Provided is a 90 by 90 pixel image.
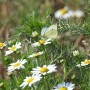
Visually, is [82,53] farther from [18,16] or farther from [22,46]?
[18,16]

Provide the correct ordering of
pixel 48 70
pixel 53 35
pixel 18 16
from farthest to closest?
pixel 18 16 < pixel 53 35 < pixel 48 70

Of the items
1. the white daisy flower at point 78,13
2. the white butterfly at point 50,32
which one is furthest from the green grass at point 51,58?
the white daisy flower at point 78,13

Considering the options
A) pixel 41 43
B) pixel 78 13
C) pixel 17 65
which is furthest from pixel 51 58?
pixel 78 13

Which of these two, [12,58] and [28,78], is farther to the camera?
[12,58]

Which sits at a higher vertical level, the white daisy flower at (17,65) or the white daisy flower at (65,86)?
the white daisy flower at (17,65)

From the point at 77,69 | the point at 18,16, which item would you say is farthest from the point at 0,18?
the point at 77,69

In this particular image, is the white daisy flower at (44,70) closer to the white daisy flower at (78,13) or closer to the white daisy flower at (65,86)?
the white daisy flower at (65,86)

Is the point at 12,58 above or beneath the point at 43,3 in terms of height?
beneath

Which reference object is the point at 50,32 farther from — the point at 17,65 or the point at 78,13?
the point at 78,13

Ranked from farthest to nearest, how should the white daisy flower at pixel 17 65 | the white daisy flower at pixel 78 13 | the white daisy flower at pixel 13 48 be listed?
the white daisy flower at pixel 78 13 < the white daisy flower at pixel 13 48 < the white daisy flower at pixel 17 65
